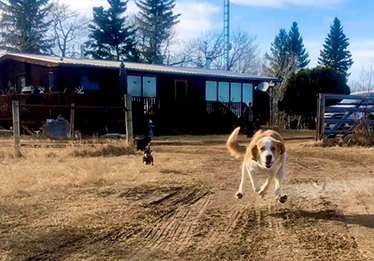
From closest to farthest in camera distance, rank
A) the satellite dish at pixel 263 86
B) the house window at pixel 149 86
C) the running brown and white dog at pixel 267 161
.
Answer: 1. the running brown and white dog at pixel 267 161
2. the house window at pixel 149 86
3. the satellite dish at pixel 263 86

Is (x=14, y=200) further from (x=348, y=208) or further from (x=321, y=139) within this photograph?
(x=321, y=139)

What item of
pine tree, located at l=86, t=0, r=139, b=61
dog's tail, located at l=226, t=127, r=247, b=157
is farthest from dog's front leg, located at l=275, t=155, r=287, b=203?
pine tree, located at l=86, t=0, r=139, b=61

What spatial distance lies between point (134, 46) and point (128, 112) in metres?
31.1

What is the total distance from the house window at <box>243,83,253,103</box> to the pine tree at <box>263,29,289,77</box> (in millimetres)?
16687

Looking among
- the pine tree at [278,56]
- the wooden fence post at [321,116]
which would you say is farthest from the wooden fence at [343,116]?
the pine tree at [278,56]

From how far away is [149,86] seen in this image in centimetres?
2045

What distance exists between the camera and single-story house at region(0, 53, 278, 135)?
17188mm

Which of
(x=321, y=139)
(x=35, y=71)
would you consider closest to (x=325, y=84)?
(x=321, y=139)

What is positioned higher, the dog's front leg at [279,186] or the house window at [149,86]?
the house window at [149,86]

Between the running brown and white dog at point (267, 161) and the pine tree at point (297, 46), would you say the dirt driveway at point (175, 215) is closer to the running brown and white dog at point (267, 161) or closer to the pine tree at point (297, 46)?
the running brown and white dog at point (267, 161)

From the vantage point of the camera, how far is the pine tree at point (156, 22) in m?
43.4

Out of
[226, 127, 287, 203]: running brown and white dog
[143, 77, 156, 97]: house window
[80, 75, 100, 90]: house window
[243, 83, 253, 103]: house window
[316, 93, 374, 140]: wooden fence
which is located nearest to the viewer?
[226, 127, 287, 203]: running brown and white dog

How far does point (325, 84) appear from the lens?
26453 millimetres

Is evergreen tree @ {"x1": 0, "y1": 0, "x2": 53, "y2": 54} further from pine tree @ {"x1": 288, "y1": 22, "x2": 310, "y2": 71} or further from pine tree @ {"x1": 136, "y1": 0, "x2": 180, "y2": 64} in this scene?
pine tree @ {"x1": 288, "y1": 22, "x2": 310, "y2": 71}
